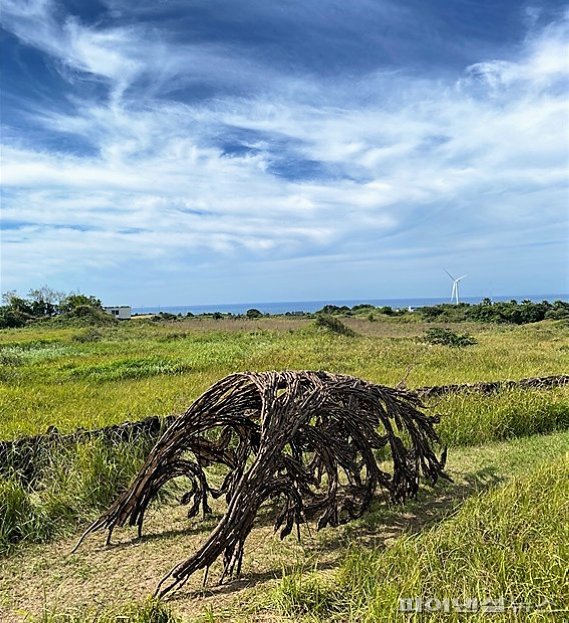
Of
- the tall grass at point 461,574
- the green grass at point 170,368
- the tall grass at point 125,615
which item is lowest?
the tall grass at point 125,615

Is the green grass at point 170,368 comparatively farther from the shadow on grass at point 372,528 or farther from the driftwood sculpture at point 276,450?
the shadow on grass at point 372,528

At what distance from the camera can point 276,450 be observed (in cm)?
382

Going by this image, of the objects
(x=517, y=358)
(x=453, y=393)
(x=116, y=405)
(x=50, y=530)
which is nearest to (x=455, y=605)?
(x=50, y=530)

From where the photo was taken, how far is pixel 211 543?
138 inches

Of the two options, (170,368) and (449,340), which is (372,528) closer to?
(170,368)

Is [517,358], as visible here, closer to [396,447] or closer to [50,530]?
[396,447]

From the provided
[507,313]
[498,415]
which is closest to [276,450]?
[498,415]

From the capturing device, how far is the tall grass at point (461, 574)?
122 inches

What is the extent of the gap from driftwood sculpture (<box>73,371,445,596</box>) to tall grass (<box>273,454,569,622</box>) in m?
0.57

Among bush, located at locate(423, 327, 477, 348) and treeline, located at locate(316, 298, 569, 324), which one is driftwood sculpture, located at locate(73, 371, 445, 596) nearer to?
bush, located at locate(423, 327, 477, 348)

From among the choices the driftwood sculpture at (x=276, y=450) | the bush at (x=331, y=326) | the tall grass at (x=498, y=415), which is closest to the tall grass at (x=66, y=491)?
the driftwood sculpture at (x=276, y=450)

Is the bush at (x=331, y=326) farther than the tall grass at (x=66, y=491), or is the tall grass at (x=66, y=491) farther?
the bush at (x=331, y=326)

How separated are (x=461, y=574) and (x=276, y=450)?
1368 millimetres

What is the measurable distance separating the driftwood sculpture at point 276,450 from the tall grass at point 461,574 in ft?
1.88
